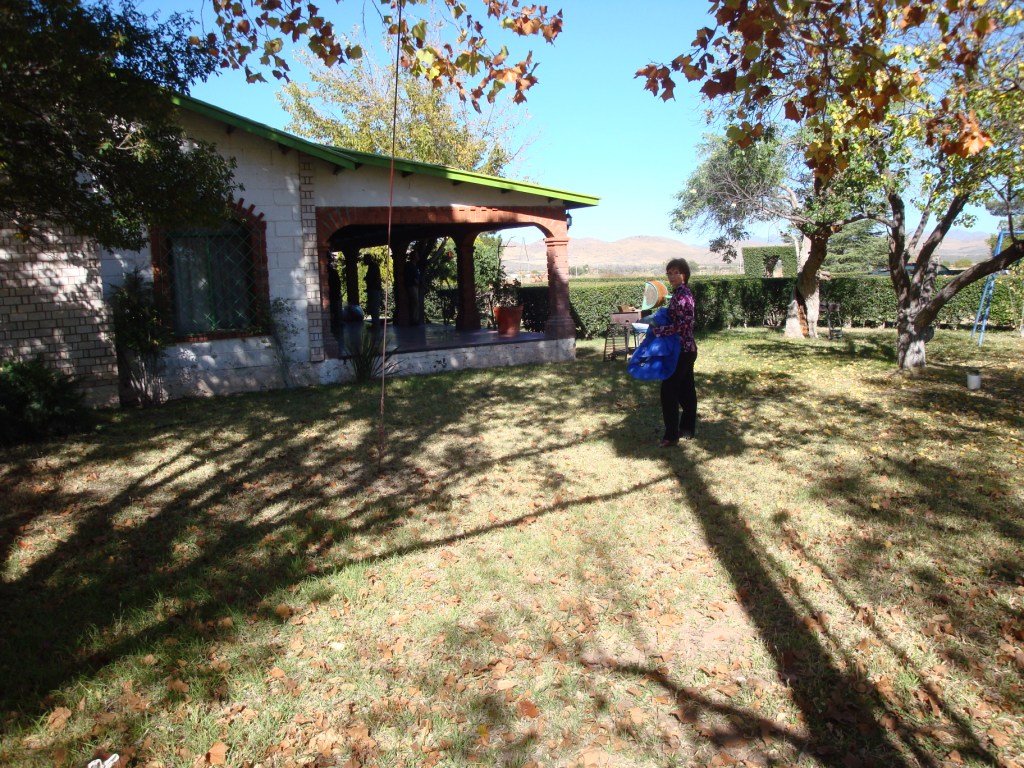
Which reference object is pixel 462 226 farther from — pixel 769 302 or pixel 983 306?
pixel 983 306

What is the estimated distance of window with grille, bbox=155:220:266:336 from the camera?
1070 centimetres

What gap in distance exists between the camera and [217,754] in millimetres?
3002

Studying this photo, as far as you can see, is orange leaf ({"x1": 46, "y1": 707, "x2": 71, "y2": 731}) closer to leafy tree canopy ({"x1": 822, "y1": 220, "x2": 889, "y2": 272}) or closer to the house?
the house

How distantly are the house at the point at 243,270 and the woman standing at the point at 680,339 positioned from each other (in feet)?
12.7

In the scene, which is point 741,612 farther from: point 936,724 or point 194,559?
point 194,559

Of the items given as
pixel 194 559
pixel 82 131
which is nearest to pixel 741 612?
pixel 194 559

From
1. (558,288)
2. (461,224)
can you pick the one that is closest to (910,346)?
(558,288)

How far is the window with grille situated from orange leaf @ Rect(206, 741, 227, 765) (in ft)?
28.2

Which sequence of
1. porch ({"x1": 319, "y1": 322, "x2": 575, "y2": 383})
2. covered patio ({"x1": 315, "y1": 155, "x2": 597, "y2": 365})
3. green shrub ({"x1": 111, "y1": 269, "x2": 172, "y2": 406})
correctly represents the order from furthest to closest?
porch ({"x1": 319, "y1": 322, "x2": 575, "y2": 383})
covered patio ({"x1": 315, "y1": 155, "x2": 597, "y2": 365})
green shrub ({"x1": 111, "y1": 269, "x2": 172, "y2": 406})

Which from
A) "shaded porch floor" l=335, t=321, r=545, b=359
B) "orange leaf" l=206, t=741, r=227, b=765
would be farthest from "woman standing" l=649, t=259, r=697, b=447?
"shaded porch floor" l=335, t=321, r=545, b=359

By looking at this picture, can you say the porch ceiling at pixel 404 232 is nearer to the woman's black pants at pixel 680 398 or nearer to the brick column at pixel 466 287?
the brick column at pixel 466 287

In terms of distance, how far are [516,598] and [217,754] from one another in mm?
1781

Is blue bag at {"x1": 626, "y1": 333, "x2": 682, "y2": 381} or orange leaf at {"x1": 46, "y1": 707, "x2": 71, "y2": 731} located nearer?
orange leaf at {"x1": 46, "y1": 707, "x2": 71, "y2": 731}

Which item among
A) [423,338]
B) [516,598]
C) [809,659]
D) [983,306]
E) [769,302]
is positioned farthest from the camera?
[769,302]
